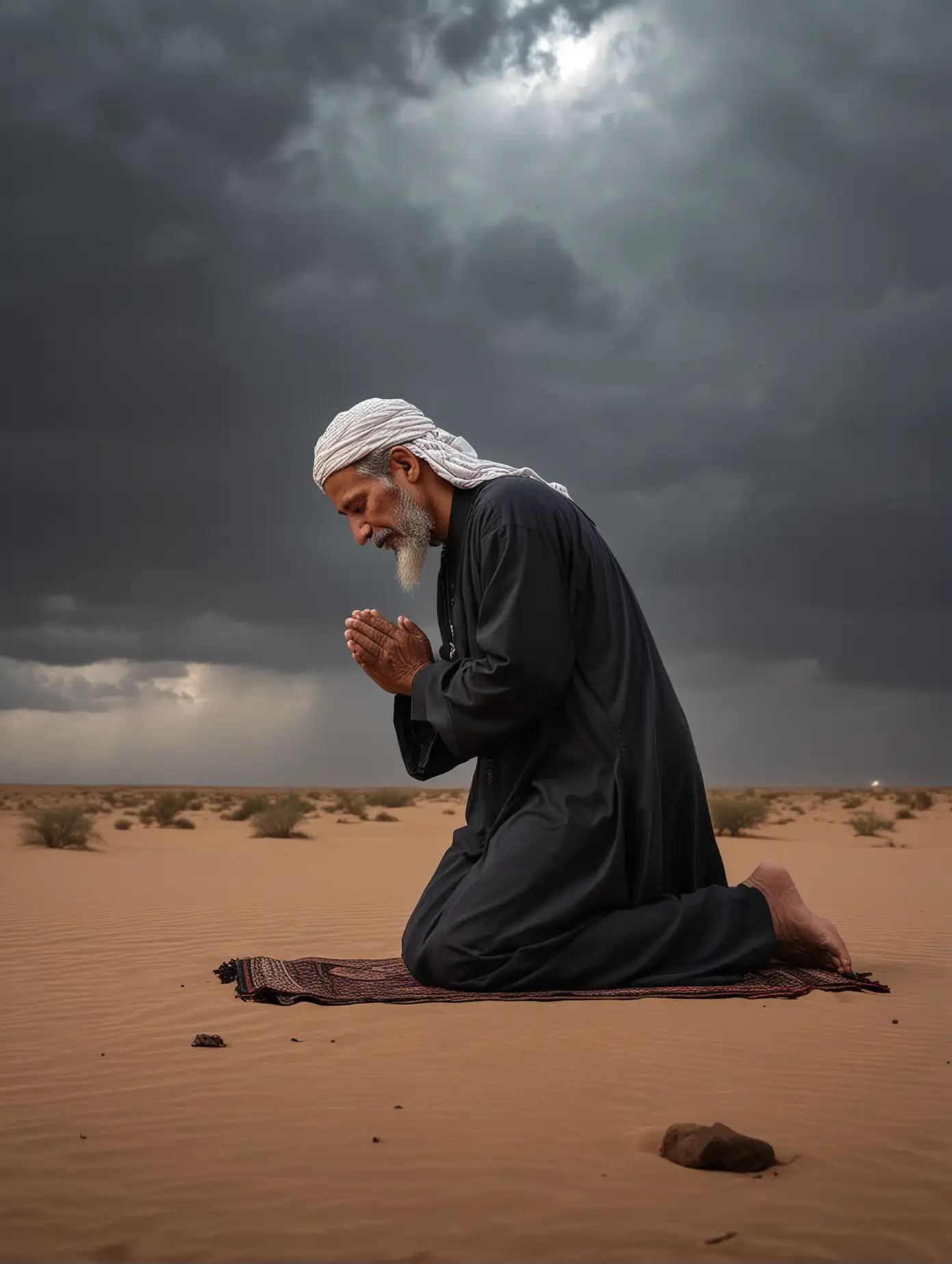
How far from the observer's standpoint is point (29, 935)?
6.29 meters

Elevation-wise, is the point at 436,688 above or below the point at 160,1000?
above

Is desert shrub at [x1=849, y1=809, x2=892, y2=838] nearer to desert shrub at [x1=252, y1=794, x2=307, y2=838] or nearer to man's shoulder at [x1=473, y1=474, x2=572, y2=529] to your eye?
desert shrub at [x1=252, y1=794, x2=307, y2=838]

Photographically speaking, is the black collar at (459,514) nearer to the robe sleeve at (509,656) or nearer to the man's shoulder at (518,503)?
the man's shoulder at (518,503)

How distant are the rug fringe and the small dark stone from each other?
2.64m

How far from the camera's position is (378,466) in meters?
4.54

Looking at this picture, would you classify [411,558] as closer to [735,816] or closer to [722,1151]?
[722,1151]

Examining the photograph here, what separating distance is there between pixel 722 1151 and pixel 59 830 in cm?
1445

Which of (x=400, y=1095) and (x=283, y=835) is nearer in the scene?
(x=400, y=1095)

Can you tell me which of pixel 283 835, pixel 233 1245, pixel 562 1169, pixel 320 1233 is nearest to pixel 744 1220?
pixel 562 1169

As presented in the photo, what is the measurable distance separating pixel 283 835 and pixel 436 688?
1541 cm

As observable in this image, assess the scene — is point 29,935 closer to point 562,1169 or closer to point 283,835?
point 562,1169

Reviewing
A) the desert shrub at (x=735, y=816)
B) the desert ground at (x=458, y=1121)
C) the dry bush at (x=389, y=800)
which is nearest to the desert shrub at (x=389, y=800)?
the dry bush at (x=389, y=800)

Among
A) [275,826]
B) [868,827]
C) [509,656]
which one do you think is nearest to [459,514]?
[509,656]

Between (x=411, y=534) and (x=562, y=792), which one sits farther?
(x=411, y=534)
